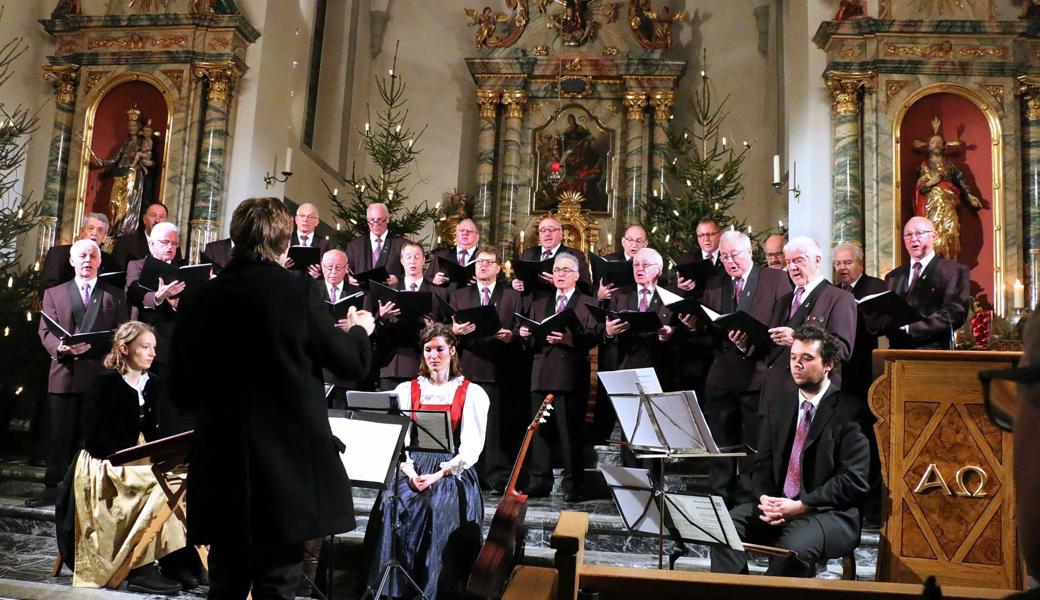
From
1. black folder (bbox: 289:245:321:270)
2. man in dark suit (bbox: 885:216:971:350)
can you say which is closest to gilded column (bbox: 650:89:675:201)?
man in dark suit (bbox: 885:216:971:350)

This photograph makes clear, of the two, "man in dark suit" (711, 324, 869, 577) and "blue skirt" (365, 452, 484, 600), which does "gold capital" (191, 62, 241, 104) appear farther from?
"man in dark suit" (711, 324, 869, 577)

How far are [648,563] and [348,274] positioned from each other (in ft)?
11.5

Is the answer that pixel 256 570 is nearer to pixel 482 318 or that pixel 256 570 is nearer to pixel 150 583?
pixel 150 583

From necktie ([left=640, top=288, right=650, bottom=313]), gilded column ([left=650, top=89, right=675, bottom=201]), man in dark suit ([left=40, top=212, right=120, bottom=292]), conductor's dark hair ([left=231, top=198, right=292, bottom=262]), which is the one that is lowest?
conductor's dark hair ([left=231, top=198, right=292, bottom=262])

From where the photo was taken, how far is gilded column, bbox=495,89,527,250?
45.9 ft

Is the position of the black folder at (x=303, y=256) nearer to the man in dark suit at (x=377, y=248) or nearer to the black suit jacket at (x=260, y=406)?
the man in dark suit at (x=377, y=248)

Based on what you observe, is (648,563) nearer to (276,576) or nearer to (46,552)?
(276,576)

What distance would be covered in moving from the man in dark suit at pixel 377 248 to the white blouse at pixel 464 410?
2476 mm

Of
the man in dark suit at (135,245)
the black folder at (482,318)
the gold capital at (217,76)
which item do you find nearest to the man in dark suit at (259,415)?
the black folder at (482,318)

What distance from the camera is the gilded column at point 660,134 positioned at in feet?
45.7

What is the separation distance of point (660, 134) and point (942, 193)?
5.25 m

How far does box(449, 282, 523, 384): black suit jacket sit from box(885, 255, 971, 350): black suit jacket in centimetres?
263

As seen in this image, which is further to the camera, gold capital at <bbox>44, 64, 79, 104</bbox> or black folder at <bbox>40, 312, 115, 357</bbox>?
gold capital at <bbox>44, 64, 79, 104</bbox>

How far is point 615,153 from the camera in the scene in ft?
46.6
